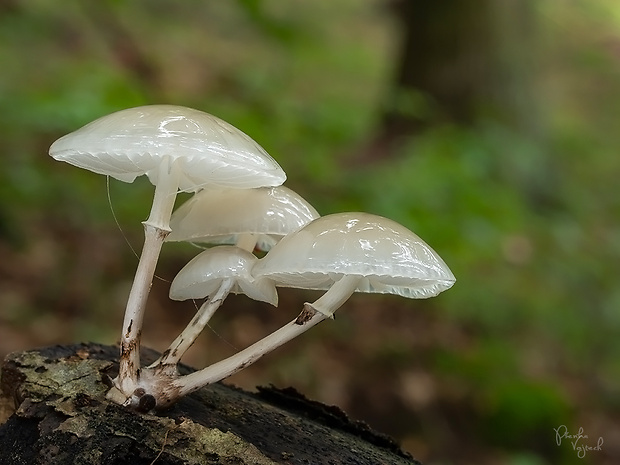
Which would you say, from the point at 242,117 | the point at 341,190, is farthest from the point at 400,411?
the point at 242,117

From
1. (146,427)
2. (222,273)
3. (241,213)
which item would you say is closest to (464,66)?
(241,213)

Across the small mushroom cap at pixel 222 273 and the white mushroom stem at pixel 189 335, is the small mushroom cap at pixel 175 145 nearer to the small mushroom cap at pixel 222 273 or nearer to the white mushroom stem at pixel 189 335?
the small mushroom cap at pixel 222 273

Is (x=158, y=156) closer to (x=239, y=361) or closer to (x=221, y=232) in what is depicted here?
(x=221, y=232)

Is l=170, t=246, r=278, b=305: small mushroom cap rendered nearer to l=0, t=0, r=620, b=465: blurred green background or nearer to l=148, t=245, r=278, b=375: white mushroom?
l=148, t=245, r=278, b=375: white mushroom

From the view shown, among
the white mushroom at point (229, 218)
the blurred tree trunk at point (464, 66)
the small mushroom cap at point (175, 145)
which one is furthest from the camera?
the blurred tree trunk at point (464, 66)

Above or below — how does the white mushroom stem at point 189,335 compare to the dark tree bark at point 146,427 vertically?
above

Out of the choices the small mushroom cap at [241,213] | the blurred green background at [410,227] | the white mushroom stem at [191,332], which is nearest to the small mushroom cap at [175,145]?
the small mushroom cap at [241,213]
